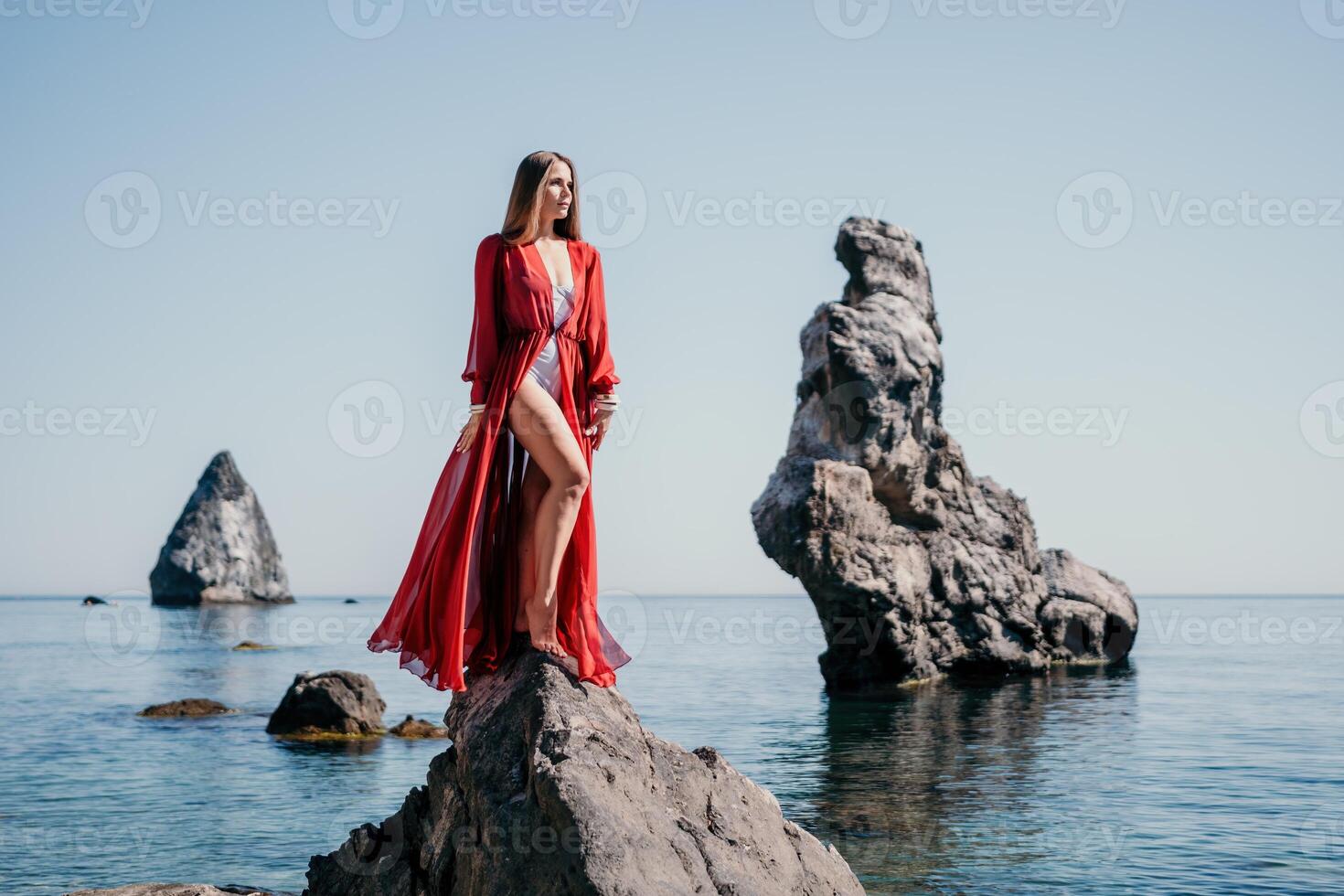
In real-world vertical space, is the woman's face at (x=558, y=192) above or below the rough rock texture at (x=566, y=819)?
above

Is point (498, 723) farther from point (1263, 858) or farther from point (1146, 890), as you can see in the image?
point (1263, 858)

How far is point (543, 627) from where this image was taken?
6637 millimetres

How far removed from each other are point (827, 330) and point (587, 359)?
22410mm

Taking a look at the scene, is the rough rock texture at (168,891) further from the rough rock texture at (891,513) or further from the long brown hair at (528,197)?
the rough rock texture at (891,513)

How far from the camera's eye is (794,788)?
17.6 metres

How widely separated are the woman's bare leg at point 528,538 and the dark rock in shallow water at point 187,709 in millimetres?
24860

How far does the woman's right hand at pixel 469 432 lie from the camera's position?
6652mm

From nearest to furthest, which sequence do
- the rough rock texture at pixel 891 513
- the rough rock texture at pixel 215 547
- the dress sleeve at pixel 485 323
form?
the dress sleeve at pixel 485 323 < the rough rock texture at pixel 891 513 < the rough rock texture at pixel 215 547

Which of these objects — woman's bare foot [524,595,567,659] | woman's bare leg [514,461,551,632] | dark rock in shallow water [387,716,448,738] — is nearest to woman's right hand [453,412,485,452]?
woman's bare leg [514,461,551,632]

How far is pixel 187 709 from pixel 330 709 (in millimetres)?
7078

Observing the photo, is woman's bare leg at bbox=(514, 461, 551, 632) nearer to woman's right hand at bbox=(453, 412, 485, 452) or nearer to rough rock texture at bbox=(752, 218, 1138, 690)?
woman's right hand at bbox=(453, 412, 485, 452)

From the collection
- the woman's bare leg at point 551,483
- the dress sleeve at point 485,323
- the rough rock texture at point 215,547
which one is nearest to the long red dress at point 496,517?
the dress sleeve at point 485,323

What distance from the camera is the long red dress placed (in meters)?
6.61

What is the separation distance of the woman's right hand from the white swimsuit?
0.39 meters
